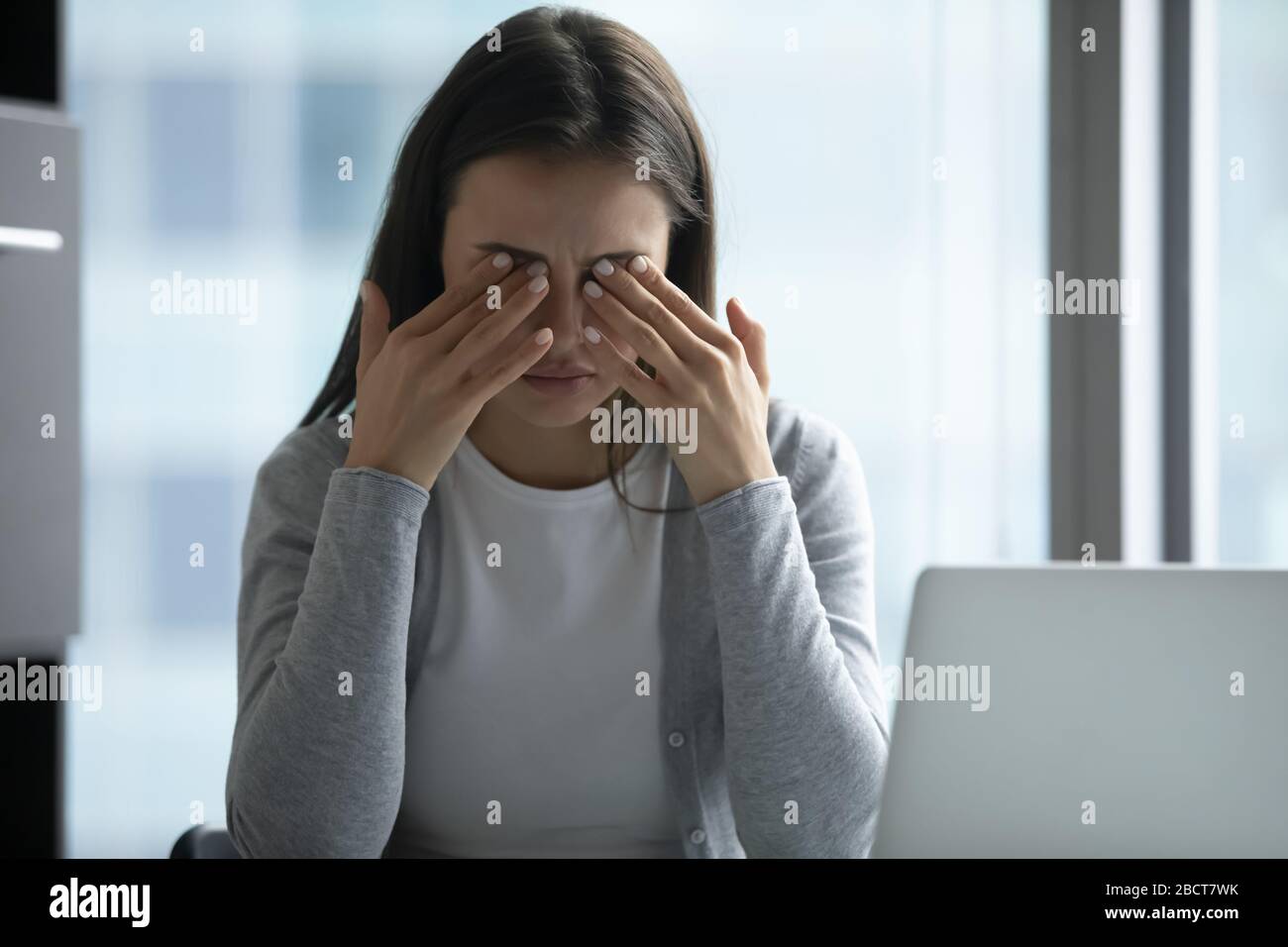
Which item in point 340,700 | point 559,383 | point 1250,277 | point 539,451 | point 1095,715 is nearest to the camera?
point 1095,715

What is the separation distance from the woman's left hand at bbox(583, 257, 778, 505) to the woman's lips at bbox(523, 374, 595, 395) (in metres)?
0.02

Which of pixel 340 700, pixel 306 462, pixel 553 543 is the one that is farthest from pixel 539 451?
pixel 340 700

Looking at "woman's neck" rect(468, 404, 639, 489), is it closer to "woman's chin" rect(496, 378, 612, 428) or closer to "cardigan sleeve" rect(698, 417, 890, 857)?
"woman's chin" rect(496, 378, 612, 428)

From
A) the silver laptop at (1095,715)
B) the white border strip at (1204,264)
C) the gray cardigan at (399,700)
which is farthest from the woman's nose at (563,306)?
the white border strip at (1204,264)

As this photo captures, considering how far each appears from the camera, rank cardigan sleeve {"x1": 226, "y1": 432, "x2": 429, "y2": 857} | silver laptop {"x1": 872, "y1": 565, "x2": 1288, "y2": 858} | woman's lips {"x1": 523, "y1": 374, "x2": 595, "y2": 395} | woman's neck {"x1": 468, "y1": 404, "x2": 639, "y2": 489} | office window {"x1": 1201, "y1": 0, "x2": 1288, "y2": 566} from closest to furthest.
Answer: silver laptop {"x1": 872, "y1": 565, "x2": 1288, "y2": 858}
cardigan sleeve {"x1": 226, "y1": 432, "x2": 429, "y2": 857}
woman's lips {"x1": 523, "y1": 374, "x2": 595, "y2": 395}
woman's neck {"x1": 468, "y1": 404, "x2": 639, "y2": 489}
office window {"x1": 1201, "y1": 0, "x2": 1288, "y2": 566}

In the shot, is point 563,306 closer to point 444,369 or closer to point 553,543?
point 444,369

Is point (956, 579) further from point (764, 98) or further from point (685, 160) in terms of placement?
point (764, 98)

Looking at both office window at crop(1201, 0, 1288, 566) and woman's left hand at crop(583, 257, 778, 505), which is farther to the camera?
office window at crop(1201, 0, 1288, 566)

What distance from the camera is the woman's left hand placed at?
2.47ft

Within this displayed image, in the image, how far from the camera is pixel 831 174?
5.41ft

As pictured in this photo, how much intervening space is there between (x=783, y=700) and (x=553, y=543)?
0.82ft

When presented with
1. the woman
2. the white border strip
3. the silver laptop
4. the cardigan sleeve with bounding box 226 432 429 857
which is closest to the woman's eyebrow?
the woman

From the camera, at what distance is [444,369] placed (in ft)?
2.46

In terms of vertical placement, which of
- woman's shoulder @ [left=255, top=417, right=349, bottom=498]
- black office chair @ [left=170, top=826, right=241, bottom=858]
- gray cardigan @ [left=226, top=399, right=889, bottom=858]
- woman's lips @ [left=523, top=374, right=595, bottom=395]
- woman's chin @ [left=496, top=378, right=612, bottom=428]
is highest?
woman's lips @ [left=523, top=374, right=595, bottom=395]
